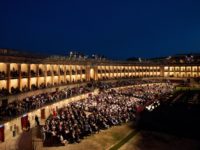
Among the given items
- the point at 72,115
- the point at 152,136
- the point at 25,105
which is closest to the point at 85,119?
the point at 72,115

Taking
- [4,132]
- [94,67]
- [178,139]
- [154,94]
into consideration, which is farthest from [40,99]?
[94,67]

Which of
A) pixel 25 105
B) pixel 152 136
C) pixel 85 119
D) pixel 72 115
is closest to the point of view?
pixel 25 105

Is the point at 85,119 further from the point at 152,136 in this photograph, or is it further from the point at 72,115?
the point at 152,136

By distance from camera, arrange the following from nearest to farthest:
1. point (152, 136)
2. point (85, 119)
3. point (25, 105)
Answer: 1. point (25, 105)
2. point (85, 119)
3. point (152, 136)

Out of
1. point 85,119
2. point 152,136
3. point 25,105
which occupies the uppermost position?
point 25,105

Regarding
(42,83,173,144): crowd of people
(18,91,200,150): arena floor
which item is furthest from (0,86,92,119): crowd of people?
(18,91,200,150): arena floor

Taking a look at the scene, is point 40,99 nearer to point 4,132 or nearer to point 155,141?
point 4,132

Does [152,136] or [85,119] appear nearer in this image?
[85,119]

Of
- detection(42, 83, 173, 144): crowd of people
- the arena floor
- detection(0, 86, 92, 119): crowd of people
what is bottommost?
the arena floor

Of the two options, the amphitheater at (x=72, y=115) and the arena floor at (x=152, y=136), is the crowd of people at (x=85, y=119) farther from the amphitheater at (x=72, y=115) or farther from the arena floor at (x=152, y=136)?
the arena floor at (x=152, y=136)

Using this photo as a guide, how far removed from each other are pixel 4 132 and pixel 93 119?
12.9m

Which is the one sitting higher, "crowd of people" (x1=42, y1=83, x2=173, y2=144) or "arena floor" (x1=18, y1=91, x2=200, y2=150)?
"crowd of people" (x1=42, y1=83, x2=173, y2=144)

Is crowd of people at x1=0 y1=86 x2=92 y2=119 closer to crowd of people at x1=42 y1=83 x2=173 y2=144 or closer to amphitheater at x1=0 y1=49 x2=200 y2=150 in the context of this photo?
amphitheater at x1=0 y1=49 x2=200 y2=150

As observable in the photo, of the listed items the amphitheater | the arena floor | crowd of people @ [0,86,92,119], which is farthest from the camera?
crowd of people @ [0,86,92,119]
